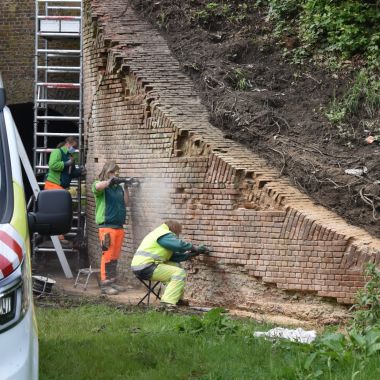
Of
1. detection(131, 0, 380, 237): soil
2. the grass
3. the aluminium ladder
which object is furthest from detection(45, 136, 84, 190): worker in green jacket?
the grass

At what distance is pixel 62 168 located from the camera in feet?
50.2

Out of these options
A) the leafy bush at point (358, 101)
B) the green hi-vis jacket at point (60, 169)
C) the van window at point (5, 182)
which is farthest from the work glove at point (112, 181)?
the van window at point (5, 182)

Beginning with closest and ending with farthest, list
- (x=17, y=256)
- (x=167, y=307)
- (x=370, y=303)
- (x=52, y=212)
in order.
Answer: (x=17, y=256)
(x=52, y=212)
(x=370, y=303)
(x=167, y=307)

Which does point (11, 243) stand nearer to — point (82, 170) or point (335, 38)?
point (335, 38)

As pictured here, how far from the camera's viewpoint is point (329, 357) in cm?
669

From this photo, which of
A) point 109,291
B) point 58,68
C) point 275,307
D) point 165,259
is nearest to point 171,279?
point 165,259

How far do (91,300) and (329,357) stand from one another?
18.4ft

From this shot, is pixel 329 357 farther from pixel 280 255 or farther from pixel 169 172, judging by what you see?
pixel 169 172

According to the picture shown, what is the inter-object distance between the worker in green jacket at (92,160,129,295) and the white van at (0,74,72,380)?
7.52m

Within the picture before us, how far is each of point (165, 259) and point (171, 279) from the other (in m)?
0.30

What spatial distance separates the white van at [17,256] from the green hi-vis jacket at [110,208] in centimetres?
755

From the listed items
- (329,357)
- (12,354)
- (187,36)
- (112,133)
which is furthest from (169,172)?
(12,354)

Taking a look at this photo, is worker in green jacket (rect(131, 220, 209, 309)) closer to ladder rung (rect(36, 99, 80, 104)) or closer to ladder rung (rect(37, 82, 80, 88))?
ladder rung (rect(36, 99, 80, 104))

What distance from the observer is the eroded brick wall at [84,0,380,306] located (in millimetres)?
10266
